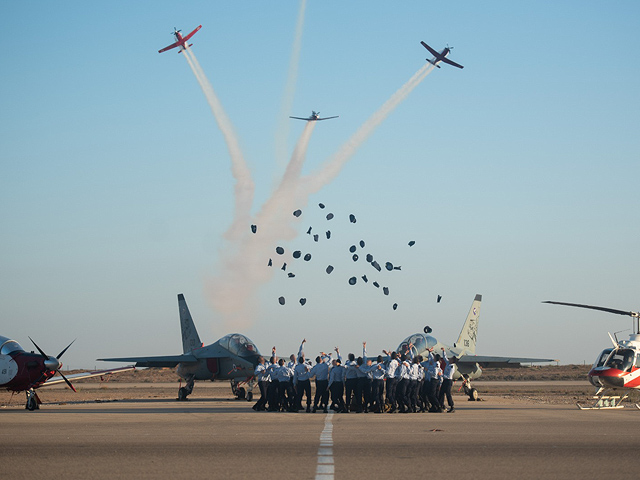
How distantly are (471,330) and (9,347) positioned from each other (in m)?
21.0

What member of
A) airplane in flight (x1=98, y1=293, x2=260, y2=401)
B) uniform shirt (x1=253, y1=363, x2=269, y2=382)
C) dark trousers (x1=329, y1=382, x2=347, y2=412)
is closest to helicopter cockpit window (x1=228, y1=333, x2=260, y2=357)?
airplane in flight (x1=98, y1=293, x2=260, y2=401)

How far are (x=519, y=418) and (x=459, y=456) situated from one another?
9343mm

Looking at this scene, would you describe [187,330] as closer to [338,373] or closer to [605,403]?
[338,373]

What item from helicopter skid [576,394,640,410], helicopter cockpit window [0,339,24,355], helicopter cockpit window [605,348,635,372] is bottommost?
helicopter skid [576,394,640,410]

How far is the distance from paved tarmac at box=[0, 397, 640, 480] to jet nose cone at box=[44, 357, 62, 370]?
6.69m

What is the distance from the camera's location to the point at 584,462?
10.6 m

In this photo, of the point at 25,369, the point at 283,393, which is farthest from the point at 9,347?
the point at 283,393

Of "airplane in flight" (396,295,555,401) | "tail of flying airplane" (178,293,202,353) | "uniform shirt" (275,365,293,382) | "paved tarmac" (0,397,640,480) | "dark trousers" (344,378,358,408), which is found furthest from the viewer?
"tail of flying airplane" (178,293,202,353)

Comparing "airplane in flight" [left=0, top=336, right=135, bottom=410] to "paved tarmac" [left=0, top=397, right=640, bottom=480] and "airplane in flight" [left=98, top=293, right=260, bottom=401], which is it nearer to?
"paved tarmac" [left=0, top=397, right=640, bottom=480]

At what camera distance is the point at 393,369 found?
2330cm

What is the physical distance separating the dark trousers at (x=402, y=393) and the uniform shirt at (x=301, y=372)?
2729 millimetres

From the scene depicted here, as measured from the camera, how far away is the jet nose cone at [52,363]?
86.9ft

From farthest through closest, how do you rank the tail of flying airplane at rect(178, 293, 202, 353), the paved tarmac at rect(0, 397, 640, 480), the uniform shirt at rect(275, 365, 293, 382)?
the tail of flying airplane at rect(178, 293, 202, 353) < the uniform shirt at rect(275, 365, 293, 382) < the paved tarmac at rect(0, 397, 640, 480)

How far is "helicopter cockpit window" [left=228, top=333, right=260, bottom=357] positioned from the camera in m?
33.6
